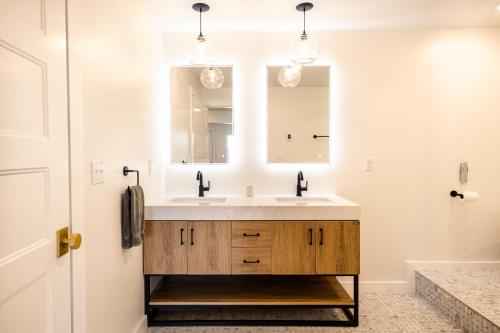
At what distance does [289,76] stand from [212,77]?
678mm

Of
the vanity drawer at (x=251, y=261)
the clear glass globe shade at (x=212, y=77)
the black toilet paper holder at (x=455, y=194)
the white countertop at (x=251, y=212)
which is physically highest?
the clear glass globe shade at (x=212, y=77)

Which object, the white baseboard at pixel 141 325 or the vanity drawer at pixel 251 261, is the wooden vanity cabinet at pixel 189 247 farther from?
the white baseboard at pixel 141 325

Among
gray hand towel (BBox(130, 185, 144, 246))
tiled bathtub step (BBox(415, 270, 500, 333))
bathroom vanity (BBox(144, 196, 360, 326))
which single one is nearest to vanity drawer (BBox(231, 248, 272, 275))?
bathroom vanity (BBox(144, 196, 360, 326))

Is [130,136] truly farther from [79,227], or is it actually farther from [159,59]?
[159,59]

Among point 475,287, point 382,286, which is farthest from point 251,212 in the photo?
point 475,287

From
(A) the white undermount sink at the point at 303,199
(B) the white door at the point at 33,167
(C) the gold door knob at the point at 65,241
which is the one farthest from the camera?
(A) the white undermount sink at the point at 303,199

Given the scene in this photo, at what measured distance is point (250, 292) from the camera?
2211 millimetres

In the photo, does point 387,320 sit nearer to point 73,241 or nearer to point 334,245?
point 334,245

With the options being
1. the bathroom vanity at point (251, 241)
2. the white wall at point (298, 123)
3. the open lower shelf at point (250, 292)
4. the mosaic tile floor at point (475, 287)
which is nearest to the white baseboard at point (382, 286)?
the mosaic tile floor at point (475, 287)

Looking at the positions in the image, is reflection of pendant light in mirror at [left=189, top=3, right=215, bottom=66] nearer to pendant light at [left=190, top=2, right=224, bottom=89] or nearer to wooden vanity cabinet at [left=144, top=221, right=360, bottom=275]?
pendant light at [left=190, top=2, right=224, bottom=89]

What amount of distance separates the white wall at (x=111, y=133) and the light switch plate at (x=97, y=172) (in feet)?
0.09

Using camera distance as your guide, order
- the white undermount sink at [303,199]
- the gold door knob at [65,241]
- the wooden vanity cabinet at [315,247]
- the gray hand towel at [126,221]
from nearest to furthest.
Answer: the gold door knob at [65,241] < the gray hand towel at [126,221] < the wooden vanity cabinet at [315,247] < the white undermount sink at [303,199]

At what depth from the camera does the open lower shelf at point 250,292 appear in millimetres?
2078

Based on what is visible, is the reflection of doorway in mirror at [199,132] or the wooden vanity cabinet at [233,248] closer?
the wooden vanity cabinet at [233,248]
